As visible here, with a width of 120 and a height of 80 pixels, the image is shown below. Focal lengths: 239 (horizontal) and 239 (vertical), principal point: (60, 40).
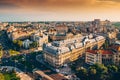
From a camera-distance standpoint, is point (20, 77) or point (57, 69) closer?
point (20, 77)

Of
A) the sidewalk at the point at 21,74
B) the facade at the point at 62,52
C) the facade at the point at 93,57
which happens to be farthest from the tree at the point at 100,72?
the sidewalk at the point at 21,74

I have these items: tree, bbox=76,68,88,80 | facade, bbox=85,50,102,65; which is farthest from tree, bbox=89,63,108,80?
facade, bbox=85,50,102,65

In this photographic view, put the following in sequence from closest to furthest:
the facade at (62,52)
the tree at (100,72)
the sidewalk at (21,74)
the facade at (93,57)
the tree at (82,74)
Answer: the tree at (100,72), the tree at (82,74), the sidewalk at (21,74), the facade at (93,57), the facade at (62,52)

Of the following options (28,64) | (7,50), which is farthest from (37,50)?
(28,64)

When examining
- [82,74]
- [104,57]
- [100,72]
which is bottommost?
[82,74]

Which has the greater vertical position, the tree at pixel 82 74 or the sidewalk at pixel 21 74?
the tree at pixel 82 74

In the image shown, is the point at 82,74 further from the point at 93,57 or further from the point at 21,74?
the point at 21,74

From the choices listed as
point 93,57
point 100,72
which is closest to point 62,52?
point 93,57

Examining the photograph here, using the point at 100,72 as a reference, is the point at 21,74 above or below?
below

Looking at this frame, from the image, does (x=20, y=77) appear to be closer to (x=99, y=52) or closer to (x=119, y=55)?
(x=99, y=52)

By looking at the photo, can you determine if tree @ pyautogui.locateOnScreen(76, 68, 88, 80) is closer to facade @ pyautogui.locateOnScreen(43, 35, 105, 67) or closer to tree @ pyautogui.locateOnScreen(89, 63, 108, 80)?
tree @ pyautogui.locateOnScreen(89, 63, 108, 80)

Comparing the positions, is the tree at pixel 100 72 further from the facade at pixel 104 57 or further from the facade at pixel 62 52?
the facade at pixel 62 52
